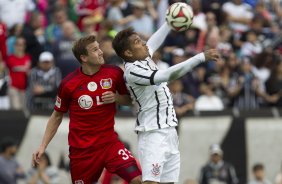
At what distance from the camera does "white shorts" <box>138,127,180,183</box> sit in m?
11.9

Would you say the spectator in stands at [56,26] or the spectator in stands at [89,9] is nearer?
the spectator in stands at [56,26]

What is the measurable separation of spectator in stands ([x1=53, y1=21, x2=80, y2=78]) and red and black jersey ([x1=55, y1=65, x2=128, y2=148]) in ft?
24.5

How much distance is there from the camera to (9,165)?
17.8 metres

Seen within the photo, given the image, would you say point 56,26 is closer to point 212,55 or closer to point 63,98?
point 63,98

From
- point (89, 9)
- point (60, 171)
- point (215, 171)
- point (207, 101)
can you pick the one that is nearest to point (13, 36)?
point (89, 9)

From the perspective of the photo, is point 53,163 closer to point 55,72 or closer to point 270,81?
point 55,72

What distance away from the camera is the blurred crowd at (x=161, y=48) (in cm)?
1934

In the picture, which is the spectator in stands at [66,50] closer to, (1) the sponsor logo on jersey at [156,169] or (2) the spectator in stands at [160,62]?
(2) the spectator in stands at [160,62]

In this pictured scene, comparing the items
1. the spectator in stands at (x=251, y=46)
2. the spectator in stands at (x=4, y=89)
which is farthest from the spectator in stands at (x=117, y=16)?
the spectator in stands at (x=4, y=89)

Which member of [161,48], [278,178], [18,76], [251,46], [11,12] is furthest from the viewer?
[251,46]

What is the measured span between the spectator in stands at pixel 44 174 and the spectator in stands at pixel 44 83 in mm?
1434

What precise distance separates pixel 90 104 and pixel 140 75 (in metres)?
0.72

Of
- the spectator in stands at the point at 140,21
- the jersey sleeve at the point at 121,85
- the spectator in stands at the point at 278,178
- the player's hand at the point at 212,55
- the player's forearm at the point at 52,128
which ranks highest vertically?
the spectator in stands at the point at 140,21

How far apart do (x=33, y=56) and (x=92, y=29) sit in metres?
1.58
